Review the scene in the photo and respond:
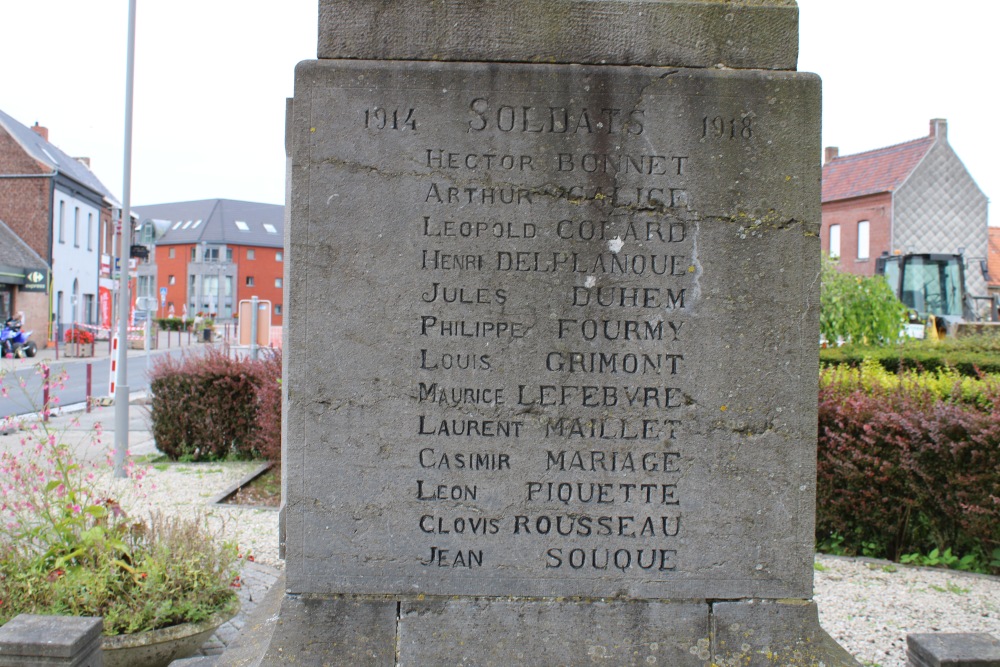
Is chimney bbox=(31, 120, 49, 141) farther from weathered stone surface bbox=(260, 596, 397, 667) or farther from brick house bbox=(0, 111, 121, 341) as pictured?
weathered stone surface bbox=(260, 596, 397, 667)

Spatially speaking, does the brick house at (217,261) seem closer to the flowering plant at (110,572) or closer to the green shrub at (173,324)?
the green shrub at (173,324)

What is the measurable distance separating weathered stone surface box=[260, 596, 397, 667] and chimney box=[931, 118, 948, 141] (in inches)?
1756

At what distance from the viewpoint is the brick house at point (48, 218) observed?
3866cm

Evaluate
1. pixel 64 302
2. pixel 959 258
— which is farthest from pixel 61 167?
pixel 959 258

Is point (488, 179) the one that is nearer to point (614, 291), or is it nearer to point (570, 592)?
point (614, 291)

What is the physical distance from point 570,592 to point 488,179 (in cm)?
148

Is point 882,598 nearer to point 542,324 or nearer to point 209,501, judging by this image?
point 542,324

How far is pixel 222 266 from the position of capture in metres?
85.0

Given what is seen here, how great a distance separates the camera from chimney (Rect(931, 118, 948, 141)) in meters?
40.5

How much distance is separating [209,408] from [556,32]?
9.07m

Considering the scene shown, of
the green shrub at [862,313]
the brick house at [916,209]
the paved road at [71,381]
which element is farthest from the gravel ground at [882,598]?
the brick house at [916,209]

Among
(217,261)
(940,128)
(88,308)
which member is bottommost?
(88,308)

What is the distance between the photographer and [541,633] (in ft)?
9.43

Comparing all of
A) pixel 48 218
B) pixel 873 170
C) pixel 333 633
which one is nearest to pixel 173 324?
pixel 48 218
